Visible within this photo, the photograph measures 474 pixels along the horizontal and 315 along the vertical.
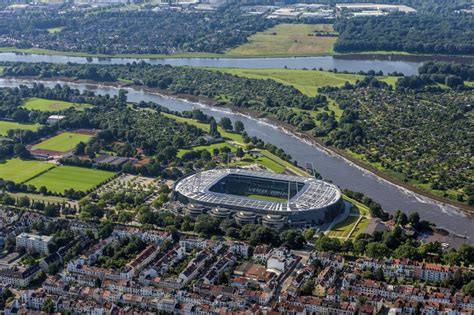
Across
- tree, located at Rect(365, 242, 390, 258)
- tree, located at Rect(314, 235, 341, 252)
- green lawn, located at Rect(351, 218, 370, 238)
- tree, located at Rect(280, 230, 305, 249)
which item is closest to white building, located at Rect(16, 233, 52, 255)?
tree, located at Rect(280, 230, 305, 249)

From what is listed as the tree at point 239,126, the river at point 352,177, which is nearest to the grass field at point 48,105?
the river at point 352,177

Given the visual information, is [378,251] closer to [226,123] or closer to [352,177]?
[352,177]

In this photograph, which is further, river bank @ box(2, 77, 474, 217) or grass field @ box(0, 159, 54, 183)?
grass field @ box(0, 159, 54, 183)

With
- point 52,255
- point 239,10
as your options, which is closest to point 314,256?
point 52,255

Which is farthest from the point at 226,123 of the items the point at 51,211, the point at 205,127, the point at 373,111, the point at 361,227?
the point at 361,227

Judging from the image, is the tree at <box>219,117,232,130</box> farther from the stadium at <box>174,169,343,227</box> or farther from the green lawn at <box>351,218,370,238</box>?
→ the green lawn at <box>351,218,370,238</box>

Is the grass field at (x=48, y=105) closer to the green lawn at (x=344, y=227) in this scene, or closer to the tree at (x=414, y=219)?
the green lawn at (x=344, y=227)
